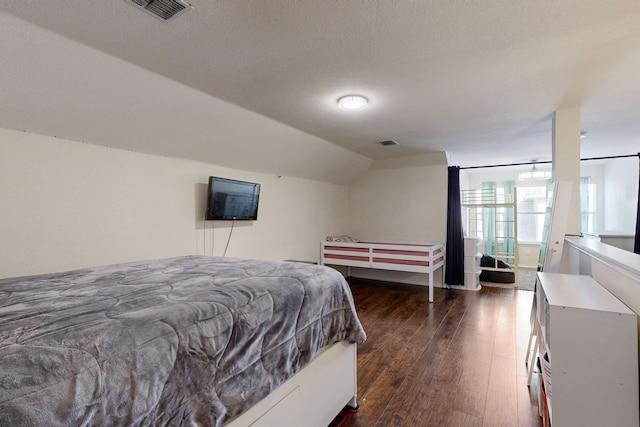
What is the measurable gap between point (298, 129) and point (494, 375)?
296cm

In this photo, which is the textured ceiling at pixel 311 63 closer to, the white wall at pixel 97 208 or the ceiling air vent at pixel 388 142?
the white wall at pixel 97 208

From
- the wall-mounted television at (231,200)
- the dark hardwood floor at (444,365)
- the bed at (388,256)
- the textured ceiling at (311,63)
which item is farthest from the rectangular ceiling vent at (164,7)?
the bed at (388,256)

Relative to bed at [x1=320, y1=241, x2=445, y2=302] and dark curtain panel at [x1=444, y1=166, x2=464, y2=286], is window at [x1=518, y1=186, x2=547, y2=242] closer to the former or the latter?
dark curtain panel at [x1=444, y1=166, x2=464, y2=286]

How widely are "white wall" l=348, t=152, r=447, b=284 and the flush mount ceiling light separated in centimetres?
265

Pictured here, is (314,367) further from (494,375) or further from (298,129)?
(298,129)

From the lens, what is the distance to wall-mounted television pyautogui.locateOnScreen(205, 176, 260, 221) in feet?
10.7

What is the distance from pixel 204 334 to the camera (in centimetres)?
108

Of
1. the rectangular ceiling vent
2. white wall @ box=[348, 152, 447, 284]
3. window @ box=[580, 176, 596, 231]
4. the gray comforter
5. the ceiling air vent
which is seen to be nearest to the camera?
the gray comforter

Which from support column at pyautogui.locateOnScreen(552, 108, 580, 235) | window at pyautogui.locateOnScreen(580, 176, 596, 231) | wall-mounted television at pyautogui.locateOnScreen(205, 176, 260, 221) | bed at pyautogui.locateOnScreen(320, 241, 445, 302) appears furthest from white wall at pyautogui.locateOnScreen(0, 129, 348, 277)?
window at pyautogui.locateOnScreen(580, 176, 596, 231)

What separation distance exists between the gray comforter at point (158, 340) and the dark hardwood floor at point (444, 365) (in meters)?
0.59

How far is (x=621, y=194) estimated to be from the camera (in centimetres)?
569

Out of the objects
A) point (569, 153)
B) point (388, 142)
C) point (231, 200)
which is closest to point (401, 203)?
point (388, 142)

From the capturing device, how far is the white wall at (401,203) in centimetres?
521

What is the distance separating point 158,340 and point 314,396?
0.95 m
